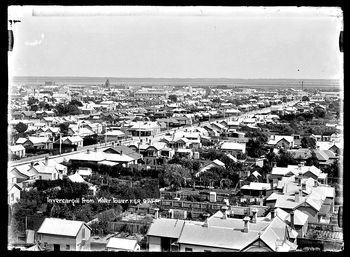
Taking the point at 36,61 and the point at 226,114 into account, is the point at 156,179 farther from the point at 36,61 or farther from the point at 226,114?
the point at 36,61

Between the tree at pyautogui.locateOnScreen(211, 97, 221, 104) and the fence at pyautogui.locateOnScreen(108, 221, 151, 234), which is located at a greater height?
the tree at pyautogui.locateOnScreen(211, 97, 221, 104)

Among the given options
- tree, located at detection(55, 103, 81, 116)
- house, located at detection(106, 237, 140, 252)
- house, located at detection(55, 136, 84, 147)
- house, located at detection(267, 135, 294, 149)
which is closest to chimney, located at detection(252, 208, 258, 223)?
house, located at detection(267, 135, 294, 149)

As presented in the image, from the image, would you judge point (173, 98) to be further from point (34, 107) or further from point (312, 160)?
point (312, 160)

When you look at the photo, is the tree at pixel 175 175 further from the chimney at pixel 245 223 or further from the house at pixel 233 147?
the chimney at pixel 245 223

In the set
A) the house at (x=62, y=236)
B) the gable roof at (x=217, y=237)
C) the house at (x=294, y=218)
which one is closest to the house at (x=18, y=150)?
the house at (x=62, y=236)

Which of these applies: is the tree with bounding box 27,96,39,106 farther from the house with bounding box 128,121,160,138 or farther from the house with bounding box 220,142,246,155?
the house with bounding box 220,142,246,155
